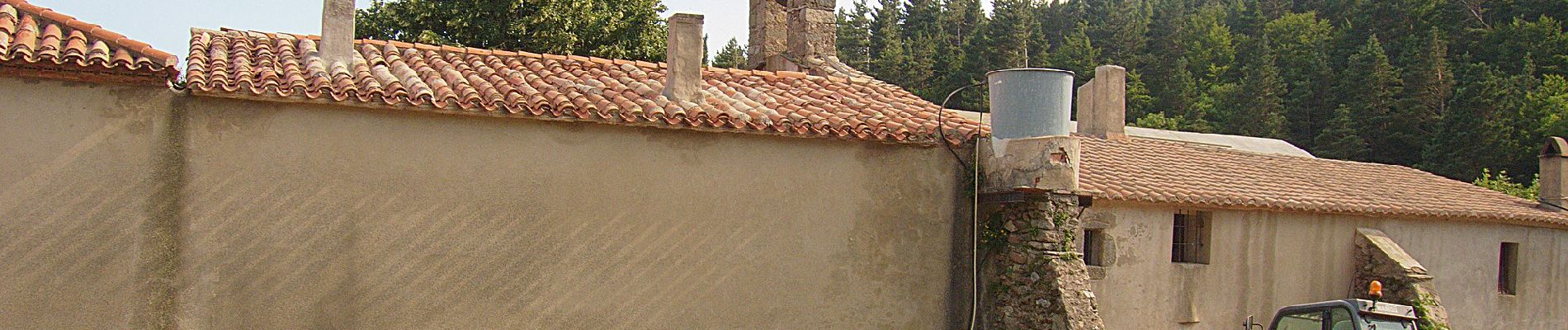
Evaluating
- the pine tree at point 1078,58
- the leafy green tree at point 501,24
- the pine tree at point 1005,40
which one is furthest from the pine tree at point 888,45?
the leafy green tree at point 501,24

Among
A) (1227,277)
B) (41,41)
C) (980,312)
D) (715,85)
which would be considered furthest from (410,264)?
(1227,277)

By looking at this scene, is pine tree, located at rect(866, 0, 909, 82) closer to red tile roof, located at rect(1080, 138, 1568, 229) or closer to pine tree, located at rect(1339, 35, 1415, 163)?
pine tree, located at rect(1339, 35, 1415, 163)

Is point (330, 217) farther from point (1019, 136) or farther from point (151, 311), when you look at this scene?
point (1019, 136)

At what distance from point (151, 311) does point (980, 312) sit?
21.8 feet

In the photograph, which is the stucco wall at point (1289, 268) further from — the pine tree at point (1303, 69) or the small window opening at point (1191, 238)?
the pine tree at point (1303, 69)

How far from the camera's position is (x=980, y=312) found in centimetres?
1161

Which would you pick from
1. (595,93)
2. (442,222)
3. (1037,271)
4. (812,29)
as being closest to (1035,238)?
(1037,271)

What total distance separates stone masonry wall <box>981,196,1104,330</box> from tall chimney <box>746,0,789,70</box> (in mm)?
5020

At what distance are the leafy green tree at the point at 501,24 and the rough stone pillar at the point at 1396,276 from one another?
48.0 ft

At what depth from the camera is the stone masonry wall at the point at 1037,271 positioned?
11.0 metres

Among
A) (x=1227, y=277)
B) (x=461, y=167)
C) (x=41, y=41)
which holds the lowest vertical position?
(x=1227, y=277)

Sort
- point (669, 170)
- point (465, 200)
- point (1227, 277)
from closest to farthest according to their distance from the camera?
point (465, 200), point (669, 170), point (1227, 277)

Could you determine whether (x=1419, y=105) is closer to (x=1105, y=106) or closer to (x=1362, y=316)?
(x=1105, y=106)

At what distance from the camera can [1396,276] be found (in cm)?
1756
